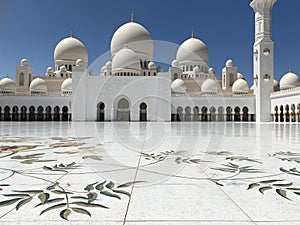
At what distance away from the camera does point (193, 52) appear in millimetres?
26938

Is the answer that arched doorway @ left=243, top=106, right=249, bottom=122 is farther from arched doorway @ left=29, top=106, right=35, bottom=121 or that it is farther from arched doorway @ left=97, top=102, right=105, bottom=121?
arched doorway @ left=29, top=106, right=35, bottom=121

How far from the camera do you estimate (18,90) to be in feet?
80.7

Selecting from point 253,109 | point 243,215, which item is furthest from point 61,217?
point 253,109

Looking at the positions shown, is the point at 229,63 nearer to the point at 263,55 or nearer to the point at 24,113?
the point at 263,55

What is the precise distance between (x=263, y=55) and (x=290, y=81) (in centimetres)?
676

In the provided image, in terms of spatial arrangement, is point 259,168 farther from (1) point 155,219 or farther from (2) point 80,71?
(2) point 80,71

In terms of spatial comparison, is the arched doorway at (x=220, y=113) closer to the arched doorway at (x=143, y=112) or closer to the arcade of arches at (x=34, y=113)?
the arched doorway at (x=143, y=112)

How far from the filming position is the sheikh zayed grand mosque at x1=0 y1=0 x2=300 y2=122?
59.9 feet

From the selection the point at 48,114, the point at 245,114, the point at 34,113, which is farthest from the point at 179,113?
the point at 34,113

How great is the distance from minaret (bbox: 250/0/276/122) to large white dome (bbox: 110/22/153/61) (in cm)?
870

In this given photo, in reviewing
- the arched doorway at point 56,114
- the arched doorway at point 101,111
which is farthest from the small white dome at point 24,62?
the arched doorway at point 101,111

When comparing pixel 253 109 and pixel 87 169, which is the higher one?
pixel 253 109

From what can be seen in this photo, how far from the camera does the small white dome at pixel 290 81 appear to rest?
906 inches

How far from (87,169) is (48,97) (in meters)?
19.9
